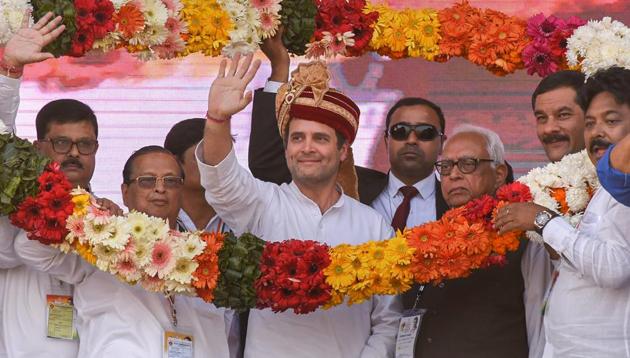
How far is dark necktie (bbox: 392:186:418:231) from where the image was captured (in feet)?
24.4

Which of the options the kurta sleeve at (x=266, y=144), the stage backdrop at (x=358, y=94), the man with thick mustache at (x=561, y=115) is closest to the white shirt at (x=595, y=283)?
the man with thick mustache at (x=561, y=115)

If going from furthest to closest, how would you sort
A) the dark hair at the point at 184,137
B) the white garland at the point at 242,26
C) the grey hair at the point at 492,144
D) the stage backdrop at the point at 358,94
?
1. the stage backdrop at the point at 358,94
2. the dark hair at the point at 184,137
3. the white garland at the point at 242,26
4. the grey hair at the point at 492,144

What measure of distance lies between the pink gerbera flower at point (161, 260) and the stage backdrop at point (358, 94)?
2.44 m

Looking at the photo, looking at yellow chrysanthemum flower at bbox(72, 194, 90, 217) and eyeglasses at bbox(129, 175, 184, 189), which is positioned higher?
eyeglasses at bbox(129, 175, 184, 189)

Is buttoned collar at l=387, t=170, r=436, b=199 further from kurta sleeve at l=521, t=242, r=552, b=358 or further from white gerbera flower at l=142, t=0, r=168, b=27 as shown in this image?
white gerbera flower at l=142, t=0, r=168, b=27

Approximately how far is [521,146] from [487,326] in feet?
8.03

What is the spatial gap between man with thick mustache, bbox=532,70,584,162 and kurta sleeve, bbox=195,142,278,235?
52.0 inches

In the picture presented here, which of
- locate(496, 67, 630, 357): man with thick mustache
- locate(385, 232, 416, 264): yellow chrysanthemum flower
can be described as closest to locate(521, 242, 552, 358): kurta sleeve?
locate(496, 67, 630, 357): man with thick mustache

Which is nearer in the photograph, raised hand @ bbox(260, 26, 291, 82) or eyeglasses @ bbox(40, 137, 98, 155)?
eyeglasses @ bbox(40, 137, 98, 155)

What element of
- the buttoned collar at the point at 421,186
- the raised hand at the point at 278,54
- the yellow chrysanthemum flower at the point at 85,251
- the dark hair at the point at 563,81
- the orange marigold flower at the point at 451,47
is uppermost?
the orange marigold flower at the point at 451,47

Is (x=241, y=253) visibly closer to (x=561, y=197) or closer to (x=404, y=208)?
(x=404, y=208)

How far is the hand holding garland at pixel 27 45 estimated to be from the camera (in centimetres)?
666

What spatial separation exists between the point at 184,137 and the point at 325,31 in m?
0.99

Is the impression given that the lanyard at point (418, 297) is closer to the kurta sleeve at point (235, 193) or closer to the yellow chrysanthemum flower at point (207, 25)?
the kurta sleeve at point (235, 193)
